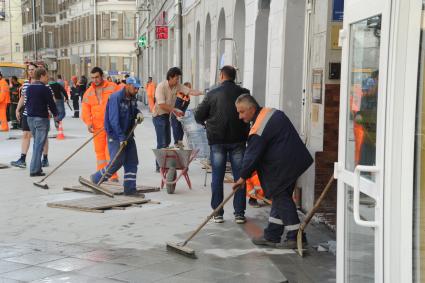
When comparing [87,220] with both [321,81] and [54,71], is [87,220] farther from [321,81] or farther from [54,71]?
[54,71]

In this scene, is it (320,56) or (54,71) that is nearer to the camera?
(320,56)

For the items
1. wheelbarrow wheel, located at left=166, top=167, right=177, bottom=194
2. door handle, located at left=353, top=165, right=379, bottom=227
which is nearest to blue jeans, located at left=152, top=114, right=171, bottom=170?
wheelbarrow wheel, located at left=166, top=167, right=177, bottom=194

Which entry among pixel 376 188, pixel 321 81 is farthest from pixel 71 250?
pixel 376 188

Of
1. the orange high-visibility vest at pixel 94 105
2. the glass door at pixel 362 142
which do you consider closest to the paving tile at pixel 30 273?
the glass door at pixel 362 142

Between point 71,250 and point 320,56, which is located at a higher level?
point 320,56

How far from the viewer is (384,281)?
3.00 meters

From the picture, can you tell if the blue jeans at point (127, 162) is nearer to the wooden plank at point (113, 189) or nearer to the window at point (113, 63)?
the wooden plank at point (113, 189)

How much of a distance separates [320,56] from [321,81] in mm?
307

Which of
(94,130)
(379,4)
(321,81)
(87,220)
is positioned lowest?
(87,220)

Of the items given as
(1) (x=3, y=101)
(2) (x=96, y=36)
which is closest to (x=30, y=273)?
(1) (x=3, y=101)

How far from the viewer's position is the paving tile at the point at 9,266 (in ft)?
18.8

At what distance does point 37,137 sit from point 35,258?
5.31 m

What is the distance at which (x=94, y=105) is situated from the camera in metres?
10.2

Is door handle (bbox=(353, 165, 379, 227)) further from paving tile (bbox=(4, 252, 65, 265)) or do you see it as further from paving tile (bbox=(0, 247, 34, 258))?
paving tile (bbox=(0, 247, 34, 258))
